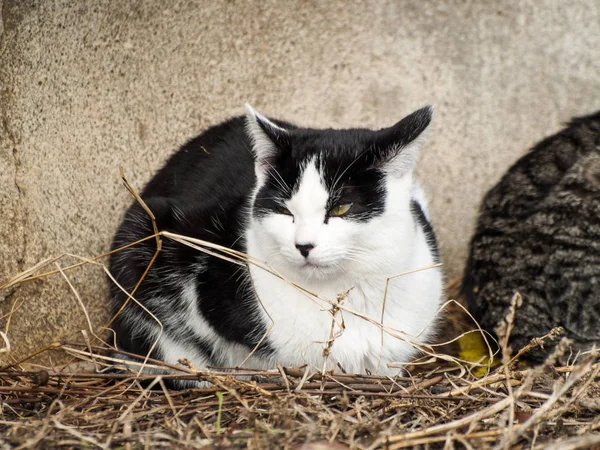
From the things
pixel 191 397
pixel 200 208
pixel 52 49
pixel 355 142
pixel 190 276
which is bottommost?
pixel 191 397

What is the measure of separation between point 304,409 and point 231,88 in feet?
5.17

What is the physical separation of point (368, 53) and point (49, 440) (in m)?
2.16

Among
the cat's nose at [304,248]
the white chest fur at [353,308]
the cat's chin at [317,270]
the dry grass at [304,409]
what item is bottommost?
the dry grass at [304,409]

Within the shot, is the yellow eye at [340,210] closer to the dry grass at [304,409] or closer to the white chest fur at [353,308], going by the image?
the white chest fur at [353,308]

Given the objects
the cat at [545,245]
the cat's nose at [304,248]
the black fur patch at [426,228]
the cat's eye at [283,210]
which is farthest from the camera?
the cat at [545,245]

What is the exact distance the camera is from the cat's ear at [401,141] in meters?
2.00

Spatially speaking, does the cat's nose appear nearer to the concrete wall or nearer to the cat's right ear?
the cat's right ear

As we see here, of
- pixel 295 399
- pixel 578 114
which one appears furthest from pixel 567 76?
pixel 295 399

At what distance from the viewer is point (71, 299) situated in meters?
2.71

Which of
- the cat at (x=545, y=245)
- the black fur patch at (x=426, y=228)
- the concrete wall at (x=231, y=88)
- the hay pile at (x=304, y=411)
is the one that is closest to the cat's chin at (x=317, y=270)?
the hay pile at (x=304, y=411)

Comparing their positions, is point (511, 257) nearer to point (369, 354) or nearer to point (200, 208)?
point (369, 354)

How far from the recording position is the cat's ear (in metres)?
2.00

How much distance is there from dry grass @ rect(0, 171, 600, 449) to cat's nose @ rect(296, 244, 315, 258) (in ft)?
0.55

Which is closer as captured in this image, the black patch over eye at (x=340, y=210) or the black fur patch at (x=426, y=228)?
the black patch over eye at (x=340, y=210)
